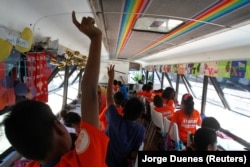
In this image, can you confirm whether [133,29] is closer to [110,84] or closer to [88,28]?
[110,84]

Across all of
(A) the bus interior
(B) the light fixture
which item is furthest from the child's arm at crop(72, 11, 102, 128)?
(B) the light fixture

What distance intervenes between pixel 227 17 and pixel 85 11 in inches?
57.6

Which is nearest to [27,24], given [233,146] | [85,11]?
[85,11]

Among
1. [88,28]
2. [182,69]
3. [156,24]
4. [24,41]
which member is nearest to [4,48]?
[24,41]

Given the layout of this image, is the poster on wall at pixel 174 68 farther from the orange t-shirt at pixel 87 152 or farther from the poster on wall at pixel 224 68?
the orange t-shirt at pixel 87 152

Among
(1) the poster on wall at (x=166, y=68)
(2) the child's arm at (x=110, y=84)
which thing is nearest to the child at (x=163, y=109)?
(2) the child's arm at (x=110, y=84)

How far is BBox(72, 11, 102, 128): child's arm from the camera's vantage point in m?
0.93

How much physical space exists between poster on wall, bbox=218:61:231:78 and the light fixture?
1604 millimetres

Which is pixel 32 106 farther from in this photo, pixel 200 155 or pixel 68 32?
pixel 68 32

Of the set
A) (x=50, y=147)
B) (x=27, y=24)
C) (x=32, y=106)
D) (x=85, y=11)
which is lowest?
(x=50, y=147)

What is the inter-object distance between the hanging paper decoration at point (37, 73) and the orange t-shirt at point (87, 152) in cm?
184

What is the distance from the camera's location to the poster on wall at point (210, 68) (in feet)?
14.6

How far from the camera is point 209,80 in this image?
18.3ft

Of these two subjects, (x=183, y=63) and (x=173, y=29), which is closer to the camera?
(x=173, y=29)
